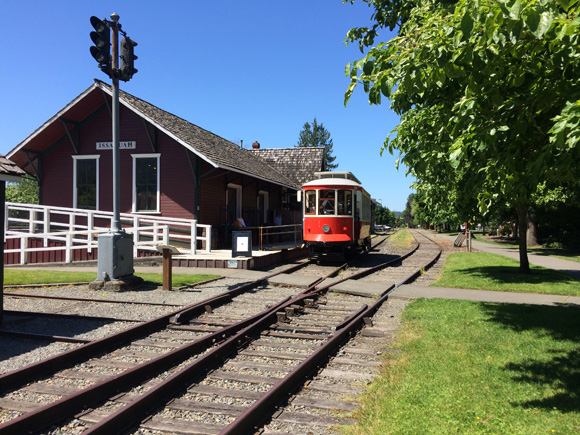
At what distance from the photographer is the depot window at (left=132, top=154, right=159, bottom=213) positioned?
58.9ft

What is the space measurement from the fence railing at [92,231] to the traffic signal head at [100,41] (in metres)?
6.92

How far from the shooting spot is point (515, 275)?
1374cm

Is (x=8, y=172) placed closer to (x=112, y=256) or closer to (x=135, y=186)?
(x=112, y=256)

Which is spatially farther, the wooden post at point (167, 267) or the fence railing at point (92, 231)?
the fence railing at point (92, 231)

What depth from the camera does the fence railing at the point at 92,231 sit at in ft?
48.9

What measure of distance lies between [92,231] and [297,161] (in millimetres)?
19516

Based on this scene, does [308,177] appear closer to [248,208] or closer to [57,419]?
[248,208]

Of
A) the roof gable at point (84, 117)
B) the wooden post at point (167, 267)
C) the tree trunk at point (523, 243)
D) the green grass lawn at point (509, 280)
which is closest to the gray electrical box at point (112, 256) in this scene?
the wooden post at point (167, 267)

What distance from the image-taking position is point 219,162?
16.2 meters

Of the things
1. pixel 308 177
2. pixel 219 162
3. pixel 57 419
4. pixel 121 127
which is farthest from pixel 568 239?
pixel 57 419

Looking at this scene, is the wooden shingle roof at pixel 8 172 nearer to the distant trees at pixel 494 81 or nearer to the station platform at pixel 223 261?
the distant trees at pixel 494 81

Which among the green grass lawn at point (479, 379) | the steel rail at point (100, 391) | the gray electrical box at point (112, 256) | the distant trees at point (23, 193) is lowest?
the green grass lawn at point (479, 379)

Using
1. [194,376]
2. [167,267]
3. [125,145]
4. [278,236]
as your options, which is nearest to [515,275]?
[167,267]

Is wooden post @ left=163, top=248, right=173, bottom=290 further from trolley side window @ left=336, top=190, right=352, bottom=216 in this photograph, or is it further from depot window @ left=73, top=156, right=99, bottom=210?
depot window @ left=73, top=156, right=99, bottom=210
